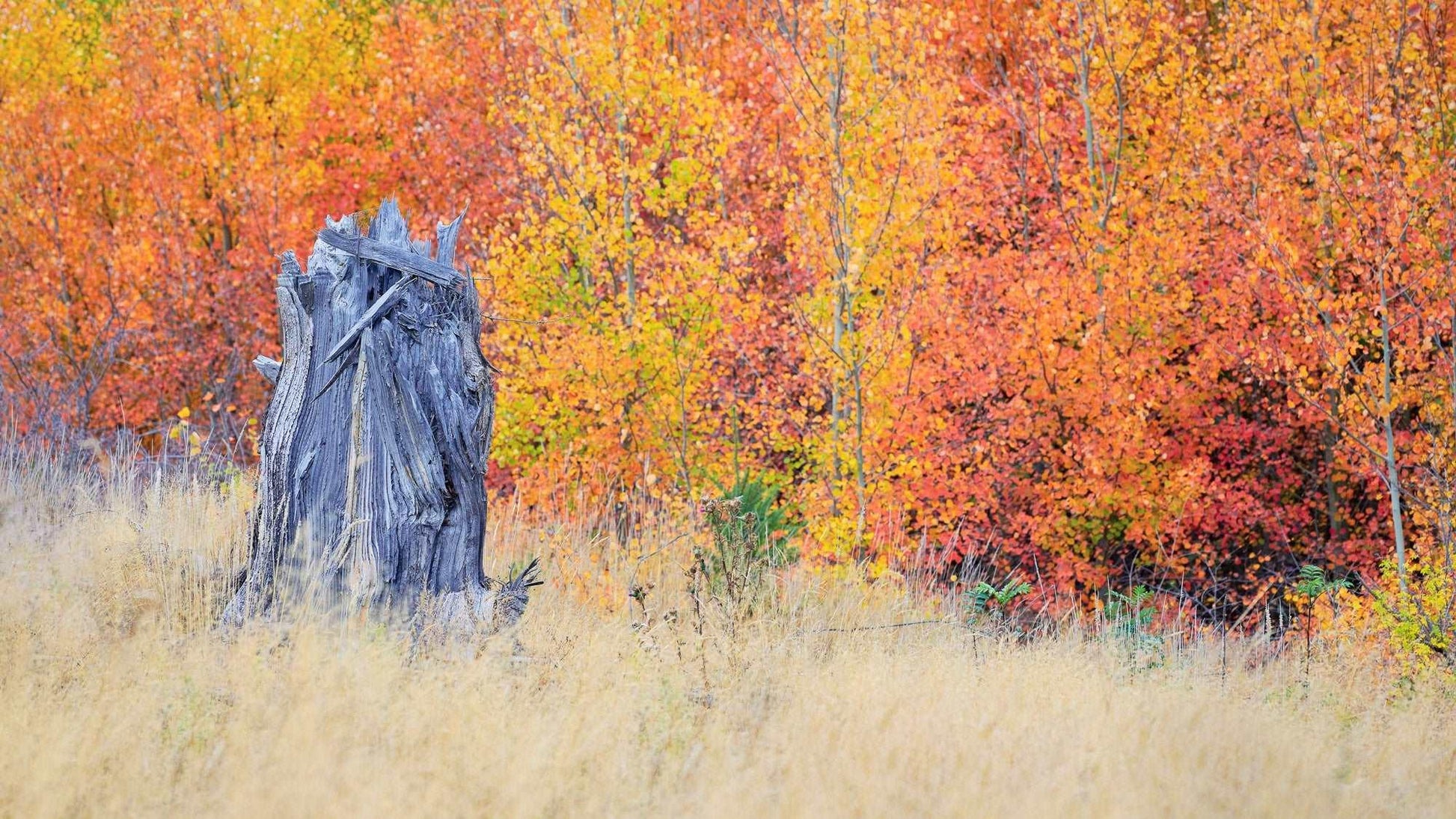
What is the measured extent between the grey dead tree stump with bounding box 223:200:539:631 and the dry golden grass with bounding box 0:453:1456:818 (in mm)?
280

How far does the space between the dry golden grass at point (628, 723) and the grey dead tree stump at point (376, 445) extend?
0.92 feet

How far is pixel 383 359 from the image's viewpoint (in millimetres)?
6066

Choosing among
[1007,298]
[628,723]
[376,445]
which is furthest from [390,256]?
[1007,298]

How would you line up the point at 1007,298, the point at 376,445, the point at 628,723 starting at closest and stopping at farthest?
1. the point at 628,723
2. the point at 376,445
3. the point at 1007,298

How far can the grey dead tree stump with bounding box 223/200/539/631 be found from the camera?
598cm

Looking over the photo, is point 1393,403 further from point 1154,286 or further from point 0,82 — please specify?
point 0,82

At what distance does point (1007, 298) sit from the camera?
482 inches

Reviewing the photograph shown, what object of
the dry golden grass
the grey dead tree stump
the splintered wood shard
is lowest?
the dry golden grass

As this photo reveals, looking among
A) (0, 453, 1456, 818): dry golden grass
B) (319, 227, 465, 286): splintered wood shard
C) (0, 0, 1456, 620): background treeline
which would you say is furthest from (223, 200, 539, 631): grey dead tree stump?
(0, 0, 1456, 620): background treeline

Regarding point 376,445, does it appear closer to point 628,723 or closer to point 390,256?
point 390,256

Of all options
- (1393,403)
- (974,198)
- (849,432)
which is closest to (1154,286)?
(974,198)

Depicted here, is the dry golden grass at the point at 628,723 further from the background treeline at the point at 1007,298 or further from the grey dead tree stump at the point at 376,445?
the background treeline at the point at 1007,298

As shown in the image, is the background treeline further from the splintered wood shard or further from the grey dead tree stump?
the splintered wood shard

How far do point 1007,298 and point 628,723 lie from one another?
26.4 feet
